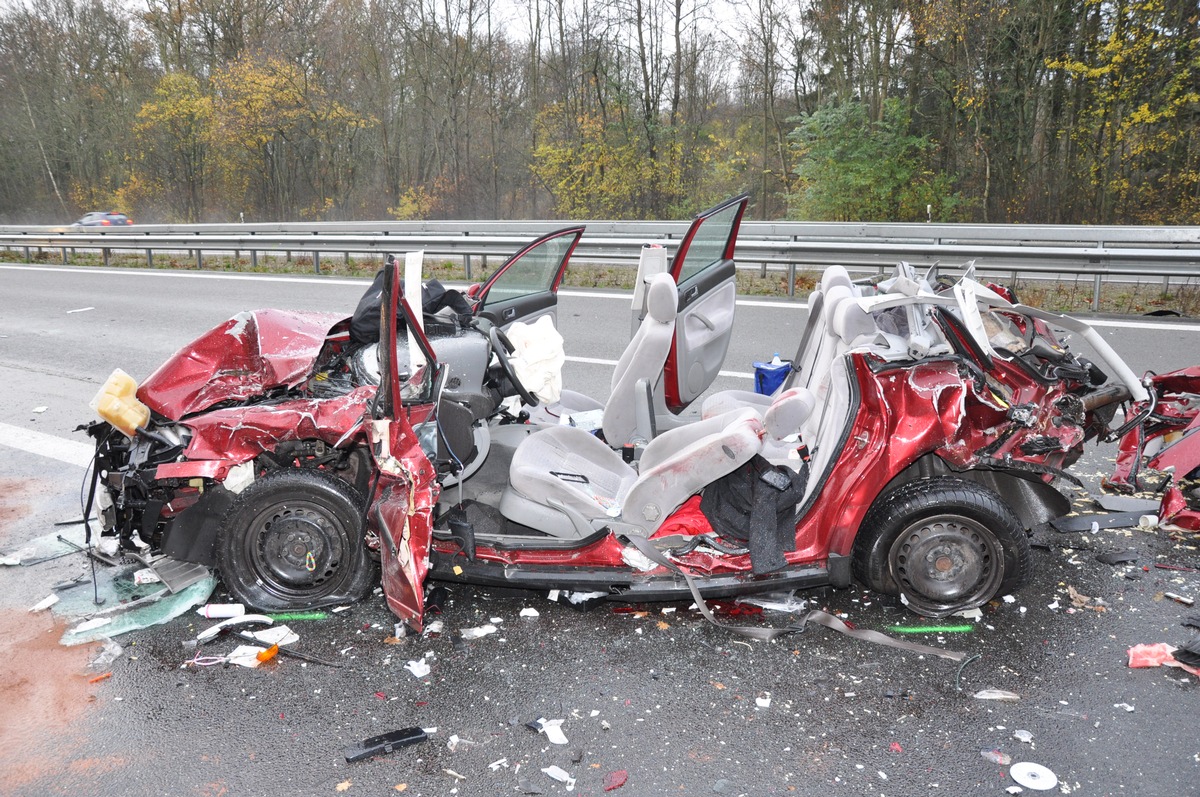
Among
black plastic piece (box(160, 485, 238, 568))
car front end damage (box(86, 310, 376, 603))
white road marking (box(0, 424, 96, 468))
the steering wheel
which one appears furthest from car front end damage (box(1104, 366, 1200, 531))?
white road marking (box(0, 424, 96, 468))

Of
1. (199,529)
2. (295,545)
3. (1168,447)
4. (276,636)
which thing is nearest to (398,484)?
(295,545)

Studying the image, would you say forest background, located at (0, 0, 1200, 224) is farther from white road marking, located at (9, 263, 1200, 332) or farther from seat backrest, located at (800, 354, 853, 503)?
seat backrest, located at (800, 354, 853, 503)

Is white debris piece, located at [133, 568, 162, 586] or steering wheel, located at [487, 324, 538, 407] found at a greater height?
steering wheel, located at [487, 324, 538, 407]

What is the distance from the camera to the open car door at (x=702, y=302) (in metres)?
5.47

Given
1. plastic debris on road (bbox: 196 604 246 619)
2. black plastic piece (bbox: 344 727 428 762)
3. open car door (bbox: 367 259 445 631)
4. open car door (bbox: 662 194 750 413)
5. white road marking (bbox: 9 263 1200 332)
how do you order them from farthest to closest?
white road marking (bbox: 9 263 1200 332) < open car door (bbox: 662 194 750 413) < plastic debris on road (bbox: 196 604 246 619) < open car door (bbox: 367 259 445 631) < black plastic piece (bbox: 344 727 428 762)

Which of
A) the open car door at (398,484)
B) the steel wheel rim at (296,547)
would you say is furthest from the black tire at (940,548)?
the steel wheel rim at (296,547)

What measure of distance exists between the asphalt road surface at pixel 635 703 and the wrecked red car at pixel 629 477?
0.25 metres

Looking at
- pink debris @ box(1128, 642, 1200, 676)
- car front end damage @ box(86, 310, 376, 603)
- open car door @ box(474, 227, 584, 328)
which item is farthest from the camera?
open car door @ box(474, 227, 584, 328)

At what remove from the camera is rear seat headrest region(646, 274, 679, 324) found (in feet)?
15.6

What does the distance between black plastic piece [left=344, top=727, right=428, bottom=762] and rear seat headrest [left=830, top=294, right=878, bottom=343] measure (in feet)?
8.58

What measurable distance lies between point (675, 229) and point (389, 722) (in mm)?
14598

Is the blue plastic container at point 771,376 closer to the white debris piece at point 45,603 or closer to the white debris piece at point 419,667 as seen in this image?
the white debris piece at point 419,667

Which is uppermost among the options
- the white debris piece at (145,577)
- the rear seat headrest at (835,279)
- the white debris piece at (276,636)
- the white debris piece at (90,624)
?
the rear seat headrest at (835,279)

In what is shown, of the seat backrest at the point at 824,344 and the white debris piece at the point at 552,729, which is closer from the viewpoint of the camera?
the white debris piece at the point at 552,729
